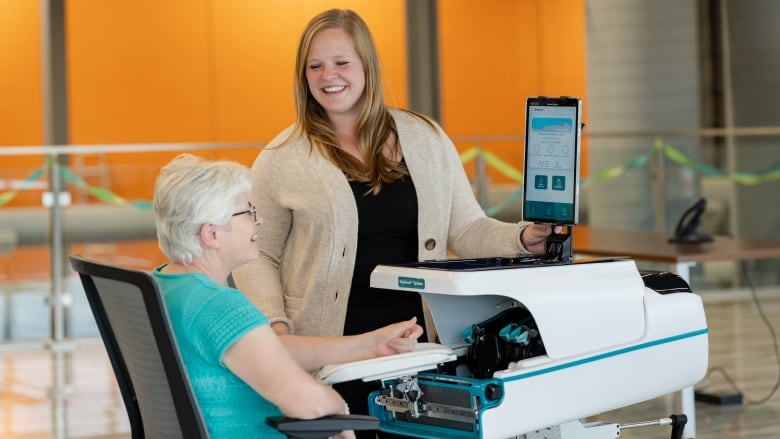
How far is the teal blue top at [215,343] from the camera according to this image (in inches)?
82.0

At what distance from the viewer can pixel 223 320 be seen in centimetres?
208

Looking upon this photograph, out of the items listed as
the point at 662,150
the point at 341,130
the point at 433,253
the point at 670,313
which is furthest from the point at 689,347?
the point at 662,150

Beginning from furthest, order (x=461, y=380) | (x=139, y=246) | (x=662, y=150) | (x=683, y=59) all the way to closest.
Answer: (x=683, y=59) < (x=662, y=150) < (x=139, y=246) < (x=461, y=380)

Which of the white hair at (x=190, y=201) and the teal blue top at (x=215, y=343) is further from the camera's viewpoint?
the white hair at (x=190, y=201)

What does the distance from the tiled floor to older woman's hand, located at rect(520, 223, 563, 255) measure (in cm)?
234

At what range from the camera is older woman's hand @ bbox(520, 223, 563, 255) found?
2633mm

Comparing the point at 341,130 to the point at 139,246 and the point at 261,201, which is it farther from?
the point at 139,246

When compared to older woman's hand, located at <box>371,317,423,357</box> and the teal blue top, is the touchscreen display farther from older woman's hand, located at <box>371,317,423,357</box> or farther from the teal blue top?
the teal blue top

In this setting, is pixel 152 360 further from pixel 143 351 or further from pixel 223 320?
pixel 223 320

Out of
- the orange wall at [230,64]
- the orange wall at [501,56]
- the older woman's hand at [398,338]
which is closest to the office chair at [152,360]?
the older woman's hand at [398,338]

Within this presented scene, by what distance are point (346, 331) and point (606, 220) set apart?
6363 millimetres

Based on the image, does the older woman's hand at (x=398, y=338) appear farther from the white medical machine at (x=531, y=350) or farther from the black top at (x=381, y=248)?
the black top at (x=381, y=248)

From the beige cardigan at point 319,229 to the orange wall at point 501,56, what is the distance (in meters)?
7.04

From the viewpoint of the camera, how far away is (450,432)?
221 centimetres
